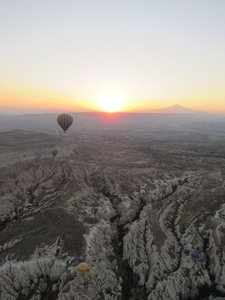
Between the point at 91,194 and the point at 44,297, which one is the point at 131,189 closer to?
the point at 91,194

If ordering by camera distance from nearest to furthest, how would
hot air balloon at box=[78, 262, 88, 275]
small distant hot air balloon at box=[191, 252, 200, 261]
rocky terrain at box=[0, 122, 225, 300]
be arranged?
hot air balloon at box=[78, 262, 88, 275]
rocky terrain at box=[0, 122, 225, 300]
small distant hot air balloon at box=[191, 252, 200, 261]

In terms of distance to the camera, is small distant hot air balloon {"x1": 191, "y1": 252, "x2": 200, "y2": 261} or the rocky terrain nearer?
the rocky terrain

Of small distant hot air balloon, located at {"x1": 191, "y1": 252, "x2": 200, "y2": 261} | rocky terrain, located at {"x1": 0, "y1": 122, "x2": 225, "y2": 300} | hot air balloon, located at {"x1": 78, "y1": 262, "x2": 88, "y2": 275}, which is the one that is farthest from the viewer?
small distant hot air balloon, located at {"x1": 191, "y1": 252, "x2": 200, "y2": 261}

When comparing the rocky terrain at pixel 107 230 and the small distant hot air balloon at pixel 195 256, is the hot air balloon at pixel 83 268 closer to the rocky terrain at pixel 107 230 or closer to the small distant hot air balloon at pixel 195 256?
the rocky terrain at pixel 107 230

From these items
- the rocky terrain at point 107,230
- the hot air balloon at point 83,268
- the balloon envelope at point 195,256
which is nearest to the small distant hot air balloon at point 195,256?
the balloon envelope at point 195,256

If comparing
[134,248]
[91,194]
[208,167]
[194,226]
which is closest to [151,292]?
[134,248]

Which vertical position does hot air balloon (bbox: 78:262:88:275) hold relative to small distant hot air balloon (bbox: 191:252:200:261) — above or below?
above

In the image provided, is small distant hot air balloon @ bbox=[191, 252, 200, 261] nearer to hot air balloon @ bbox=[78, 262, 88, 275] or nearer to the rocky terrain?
the rocky terrain

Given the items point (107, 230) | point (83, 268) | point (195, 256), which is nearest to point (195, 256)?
point (195, 256)

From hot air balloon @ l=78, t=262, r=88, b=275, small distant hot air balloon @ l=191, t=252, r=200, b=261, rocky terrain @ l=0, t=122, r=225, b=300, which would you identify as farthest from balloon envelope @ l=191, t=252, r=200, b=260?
hot air balloon @ l=78, t=262, r=88, b=275
